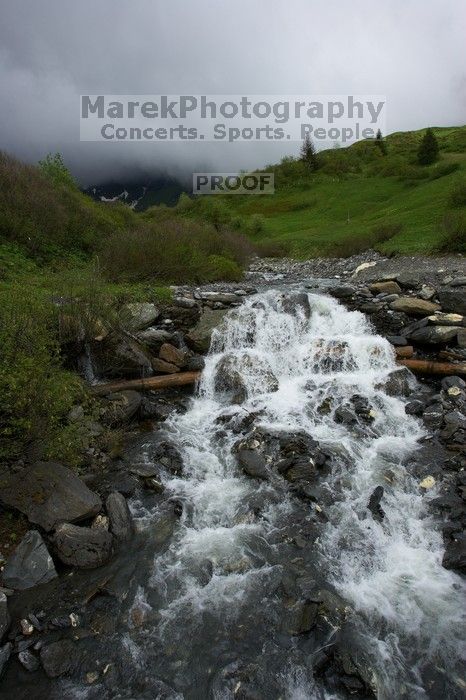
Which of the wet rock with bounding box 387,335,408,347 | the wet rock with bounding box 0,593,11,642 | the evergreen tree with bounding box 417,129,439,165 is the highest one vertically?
the evergreen tree with bounding box 417,129,439,165

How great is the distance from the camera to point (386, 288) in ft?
53.1

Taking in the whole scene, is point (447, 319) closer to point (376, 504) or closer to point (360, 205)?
point (376, 504)

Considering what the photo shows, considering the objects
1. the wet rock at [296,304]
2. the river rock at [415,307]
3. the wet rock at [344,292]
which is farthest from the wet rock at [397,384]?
the wet rock at [344,292]

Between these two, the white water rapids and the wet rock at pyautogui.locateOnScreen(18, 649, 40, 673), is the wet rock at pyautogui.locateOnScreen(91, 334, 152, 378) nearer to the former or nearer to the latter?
the white water rapids

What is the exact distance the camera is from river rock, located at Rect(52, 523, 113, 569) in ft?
19.5

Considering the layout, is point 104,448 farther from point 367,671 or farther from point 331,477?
point 367,671

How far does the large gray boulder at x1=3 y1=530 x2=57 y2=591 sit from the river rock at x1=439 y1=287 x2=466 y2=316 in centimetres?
1428

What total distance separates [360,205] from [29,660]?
56.7 m

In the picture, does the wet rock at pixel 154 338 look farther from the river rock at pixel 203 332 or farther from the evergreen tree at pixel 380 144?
the evergreen tree at pixel 380 144

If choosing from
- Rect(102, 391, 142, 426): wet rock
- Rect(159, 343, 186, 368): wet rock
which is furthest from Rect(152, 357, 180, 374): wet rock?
Rect(102, 391, 142, 426): wet rock

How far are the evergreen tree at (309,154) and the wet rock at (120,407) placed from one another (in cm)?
8345

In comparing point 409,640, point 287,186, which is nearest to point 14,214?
point 409,640

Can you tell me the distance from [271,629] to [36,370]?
533 cm

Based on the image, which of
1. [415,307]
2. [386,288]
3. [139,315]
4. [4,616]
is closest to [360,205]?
[386,288]
